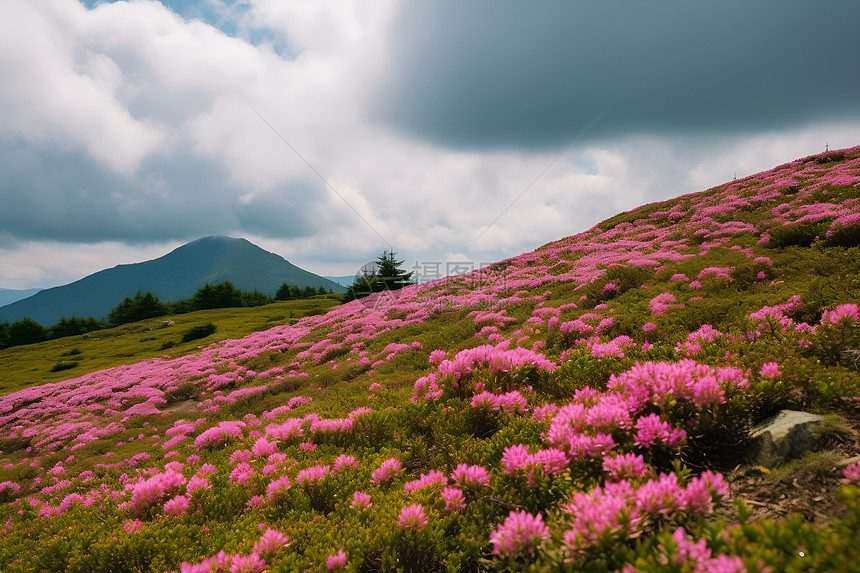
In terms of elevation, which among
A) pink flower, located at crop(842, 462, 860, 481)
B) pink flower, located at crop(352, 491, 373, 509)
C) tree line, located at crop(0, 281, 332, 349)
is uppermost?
tree line, located at crop(0, 281, 332, 349)

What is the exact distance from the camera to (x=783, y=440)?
12.1 feet

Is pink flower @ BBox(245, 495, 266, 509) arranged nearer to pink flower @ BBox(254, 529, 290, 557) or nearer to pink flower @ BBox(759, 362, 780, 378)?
pink flower @ BBox(254, 529, 290, 557)

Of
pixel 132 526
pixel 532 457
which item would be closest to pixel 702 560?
pixel 532 457

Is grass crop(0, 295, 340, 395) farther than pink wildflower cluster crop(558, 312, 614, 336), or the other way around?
grass crop(0, 295, 340, 395)

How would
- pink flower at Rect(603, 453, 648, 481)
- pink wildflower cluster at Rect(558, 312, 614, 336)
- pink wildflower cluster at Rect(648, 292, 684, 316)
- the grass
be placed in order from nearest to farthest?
pink flower at Rect(603, 453, 648, 481)
pink wildflower cluster at Rect(558, 312, 614, 336)
pink wildflower cluster at Rect(648, 292, 684, 316)
the grass

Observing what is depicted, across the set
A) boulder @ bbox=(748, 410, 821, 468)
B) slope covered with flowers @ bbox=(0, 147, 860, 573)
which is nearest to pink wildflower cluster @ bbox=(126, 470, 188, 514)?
slope covered with flowers @ bbox=(0, 147, 860, 573)

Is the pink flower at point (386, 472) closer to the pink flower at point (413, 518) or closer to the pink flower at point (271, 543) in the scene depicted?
the pink flower at point (413, 518)

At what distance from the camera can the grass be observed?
40344 mm

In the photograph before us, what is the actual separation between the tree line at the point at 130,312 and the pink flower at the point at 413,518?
89.6m

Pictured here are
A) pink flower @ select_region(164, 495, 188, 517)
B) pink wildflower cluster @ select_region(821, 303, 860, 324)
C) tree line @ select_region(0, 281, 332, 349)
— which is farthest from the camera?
tree line @ select_region(0, 281, 332, 349)

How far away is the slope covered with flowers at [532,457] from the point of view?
2775mm

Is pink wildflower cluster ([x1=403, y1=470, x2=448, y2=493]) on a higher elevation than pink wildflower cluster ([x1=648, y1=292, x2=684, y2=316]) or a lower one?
lower

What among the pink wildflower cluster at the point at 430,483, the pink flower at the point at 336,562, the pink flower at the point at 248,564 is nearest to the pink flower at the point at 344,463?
the pink wildflower cluster at the point at 430,483

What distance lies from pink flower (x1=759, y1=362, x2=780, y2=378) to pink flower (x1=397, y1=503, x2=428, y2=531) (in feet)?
15.1
